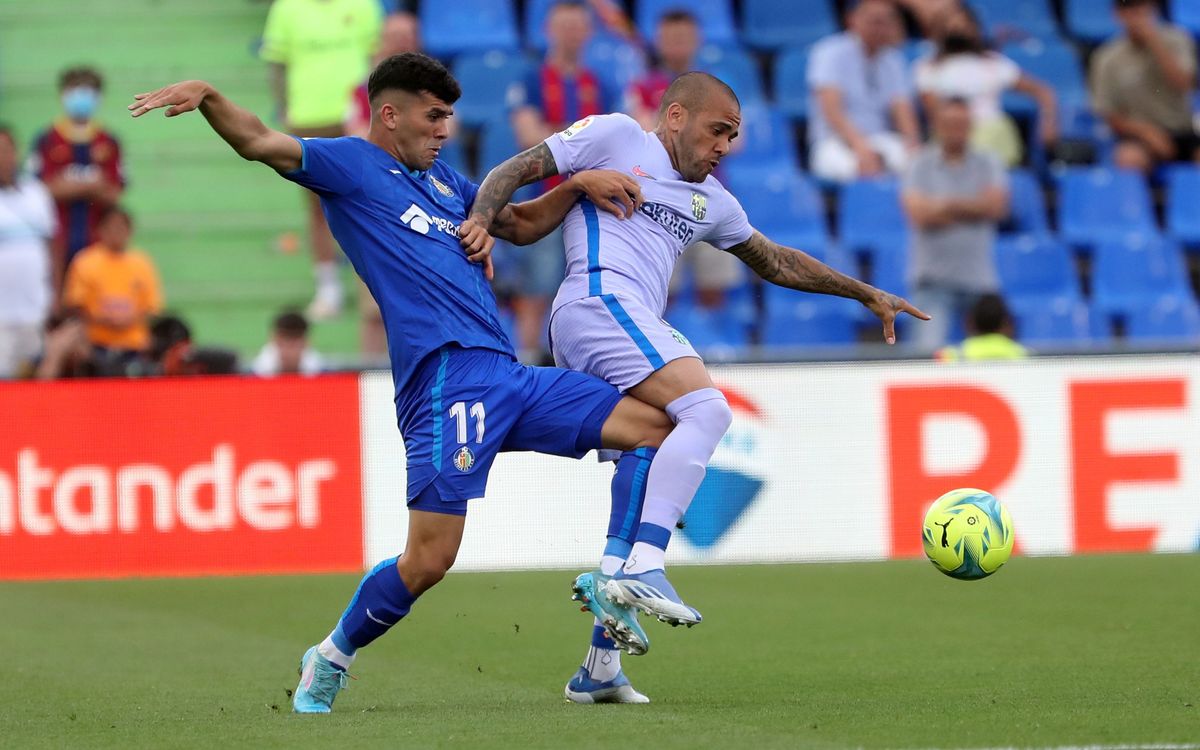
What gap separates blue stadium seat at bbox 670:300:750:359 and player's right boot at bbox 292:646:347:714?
742cm

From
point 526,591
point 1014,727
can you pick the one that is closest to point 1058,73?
point 526,591

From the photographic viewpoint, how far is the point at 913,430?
1153 cm

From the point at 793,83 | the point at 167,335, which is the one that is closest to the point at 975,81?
the point at 793,83

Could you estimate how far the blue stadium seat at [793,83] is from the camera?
15.5m

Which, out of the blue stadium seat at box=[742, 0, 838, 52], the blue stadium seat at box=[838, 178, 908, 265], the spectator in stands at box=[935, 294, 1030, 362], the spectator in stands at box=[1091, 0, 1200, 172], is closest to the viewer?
the spectator in stands at box=[935, 294, 1030, 362]

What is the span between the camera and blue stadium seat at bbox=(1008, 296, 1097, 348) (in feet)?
45.4

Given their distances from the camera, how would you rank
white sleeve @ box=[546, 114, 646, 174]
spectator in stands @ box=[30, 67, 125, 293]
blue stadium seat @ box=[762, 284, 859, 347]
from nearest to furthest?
white sleeve @ box=[546, 114, 646, 174] < spectator in stands @ box=[30, 67, 125, 293] < blue stadium seat @ box=[762, 284, 859, 347]

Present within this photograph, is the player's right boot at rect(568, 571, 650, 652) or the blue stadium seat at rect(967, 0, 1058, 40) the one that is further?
the blue stadium seat at rect(967, 0, 1058, 40)

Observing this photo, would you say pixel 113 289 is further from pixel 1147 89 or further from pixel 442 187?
pixel 1147 89

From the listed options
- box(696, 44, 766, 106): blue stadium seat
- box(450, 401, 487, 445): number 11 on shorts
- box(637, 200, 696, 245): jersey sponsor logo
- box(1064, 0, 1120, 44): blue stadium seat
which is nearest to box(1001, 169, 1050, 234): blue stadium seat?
box(696, 44, 766, 106): blue stadium seat

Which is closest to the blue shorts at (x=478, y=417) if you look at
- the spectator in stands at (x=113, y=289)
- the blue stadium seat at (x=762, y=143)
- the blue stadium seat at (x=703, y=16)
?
the spectator in stands at (x=113, y=289)

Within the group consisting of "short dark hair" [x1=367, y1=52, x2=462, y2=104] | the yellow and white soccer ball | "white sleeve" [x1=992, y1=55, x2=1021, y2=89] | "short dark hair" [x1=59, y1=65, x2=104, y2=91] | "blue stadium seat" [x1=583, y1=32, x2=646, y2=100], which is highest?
"blue stadium seat" [x1=583, y1=32, x2=646, y2=100]

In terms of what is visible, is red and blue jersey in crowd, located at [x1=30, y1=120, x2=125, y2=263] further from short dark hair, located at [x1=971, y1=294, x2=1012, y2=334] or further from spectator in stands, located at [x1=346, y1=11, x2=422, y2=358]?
short dark hair, located at [x1=971, y1=294, x2=1012, y2=334]

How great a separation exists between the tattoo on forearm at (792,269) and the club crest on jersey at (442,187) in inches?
42.7
